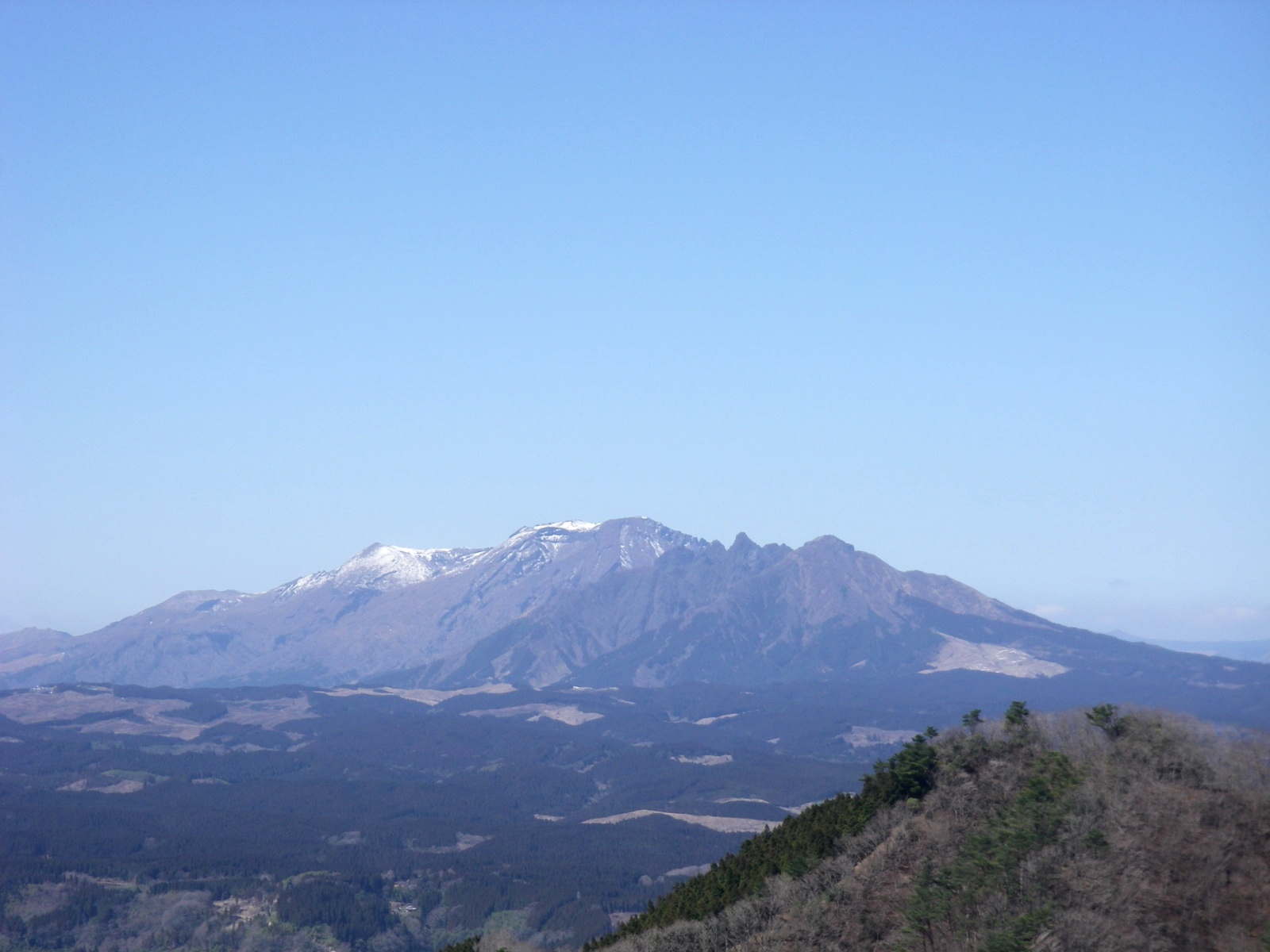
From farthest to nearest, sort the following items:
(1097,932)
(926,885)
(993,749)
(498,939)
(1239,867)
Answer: (498,939), (993,749), (926,885), (1239,867), (1097,932)

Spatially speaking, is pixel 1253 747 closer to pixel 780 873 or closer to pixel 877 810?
pixel 877 810

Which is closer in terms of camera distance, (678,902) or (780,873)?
(780,873)

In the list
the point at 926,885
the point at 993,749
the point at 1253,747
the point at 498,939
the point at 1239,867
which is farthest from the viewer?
the point at 498,939

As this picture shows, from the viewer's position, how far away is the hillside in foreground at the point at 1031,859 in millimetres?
80062

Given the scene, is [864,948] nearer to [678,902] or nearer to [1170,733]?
[678,902]

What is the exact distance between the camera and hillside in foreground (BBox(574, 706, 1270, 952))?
8006 cm

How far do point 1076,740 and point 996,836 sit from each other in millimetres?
20908

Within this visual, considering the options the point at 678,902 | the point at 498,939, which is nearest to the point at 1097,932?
the point at 678,902

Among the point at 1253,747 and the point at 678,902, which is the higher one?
the point at 1253,747

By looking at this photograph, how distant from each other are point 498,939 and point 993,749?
187ft

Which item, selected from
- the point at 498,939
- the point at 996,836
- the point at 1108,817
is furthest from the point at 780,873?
the point at 498,939

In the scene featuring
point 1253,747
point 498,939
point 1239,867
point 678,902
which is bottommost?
point 498,939

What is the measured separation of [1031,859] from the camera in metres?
87.8

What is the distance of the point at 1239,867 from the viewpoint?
3263 inches
